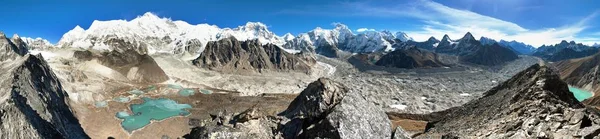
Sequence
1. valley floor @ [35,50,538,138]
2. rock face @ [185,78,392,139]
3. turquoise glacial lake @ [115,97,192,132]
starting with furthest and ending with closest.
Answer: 1. turquoise glacial lake @ [115,97,192,132]
2. valley floor @ [35,50,538,138]
3. rock face @ [185,78,392,139]

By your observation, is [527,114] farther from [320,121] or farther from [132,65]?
[132,65]

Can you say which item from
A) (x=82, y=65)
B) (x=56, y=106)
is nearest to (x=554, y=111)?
(x=56, y=106)

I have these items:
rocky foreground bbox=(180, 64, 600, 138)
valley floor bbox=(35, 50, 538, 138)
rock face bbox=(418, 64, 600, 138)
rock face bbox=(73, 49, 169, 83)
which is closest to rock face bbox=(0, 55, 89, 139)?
valley floor bbox=(35, 50, 538, 138)

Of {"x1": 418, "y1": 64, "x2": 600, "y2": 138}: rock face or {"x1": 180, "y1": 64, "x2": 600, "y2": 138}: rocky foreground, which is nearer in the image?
{"x1": 418, "y1": 64, "x2": 600, "y2": 138}: rock face

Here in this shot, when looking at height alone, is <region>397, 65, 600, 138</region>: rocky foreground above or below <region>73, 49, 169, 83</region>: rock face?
below

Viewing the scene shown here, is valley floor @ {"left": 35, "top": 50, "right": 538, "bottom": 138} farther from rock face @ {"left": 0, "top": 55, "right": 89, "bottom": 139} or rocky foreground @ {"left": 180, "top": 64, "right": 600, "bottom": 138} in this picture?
rocky foreground @ {"left": 180, "top": 64, "right": 600, "bottom": 138}

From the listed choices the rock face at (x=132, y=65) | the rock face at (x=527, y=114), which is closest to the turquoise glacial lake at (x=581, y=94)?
the rock face at (x=527, y=114)

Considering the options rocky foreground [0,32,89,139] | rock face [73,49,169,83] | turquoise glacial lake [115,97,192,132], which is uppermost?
rock face [73,49,169,83]
